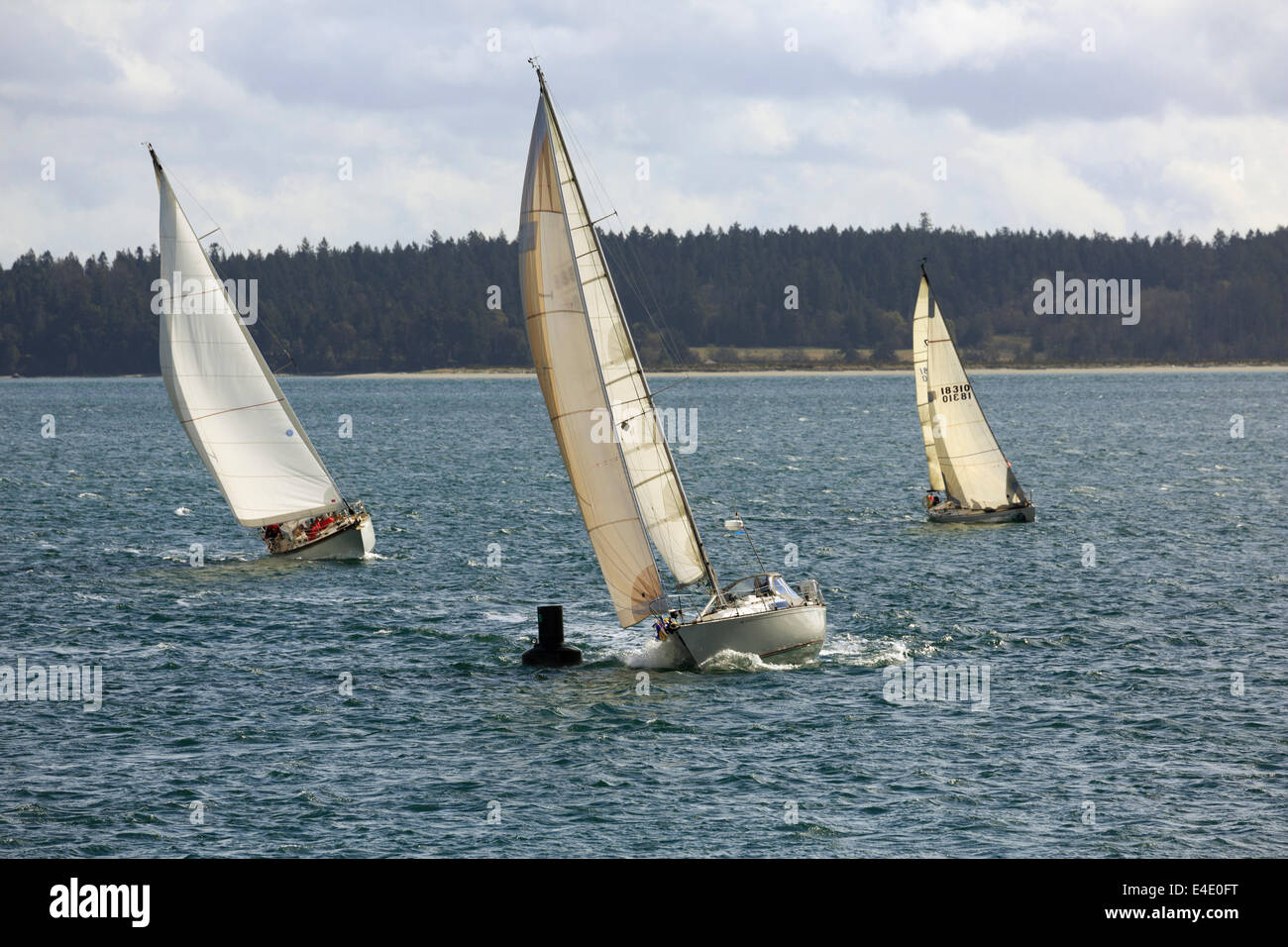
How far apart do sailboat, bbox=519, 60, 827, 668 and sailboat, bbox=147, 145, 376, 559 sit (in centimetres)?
2065

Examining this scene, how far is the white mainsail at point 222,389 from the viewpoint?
164 feet

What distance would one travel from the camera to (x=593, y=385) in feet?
104

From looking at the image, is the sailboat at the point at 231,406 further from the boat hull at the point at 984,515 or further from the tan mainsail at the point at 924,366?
the boat hull at the point at 984,515

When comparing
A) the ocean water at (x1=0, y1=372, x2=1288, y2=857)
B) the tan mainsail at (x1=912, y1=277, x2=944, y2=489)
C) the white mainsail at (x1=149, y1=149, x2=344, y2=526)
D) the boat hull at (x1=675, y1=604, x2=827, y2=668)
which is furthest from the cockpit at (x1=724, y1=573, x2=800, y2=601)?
the tan mainsail at (x1=912, y1=277, x2=944, y2=489)

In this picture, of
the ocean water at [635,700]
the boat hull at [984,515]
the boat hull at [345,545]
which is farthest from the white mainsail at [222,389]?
the boat hull at [984,515]

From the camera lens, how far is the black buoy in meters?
34.2

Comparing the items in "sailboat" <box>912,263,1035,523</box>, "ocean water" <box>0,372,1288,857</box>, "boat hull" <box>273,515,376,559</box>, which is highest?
"sailboat" <box>912,263,1035,523</box>

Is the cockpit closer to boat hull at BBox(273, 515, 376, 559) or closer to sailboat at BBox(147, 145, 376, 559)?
boat hull at BBox(273, 515, 376, 559)

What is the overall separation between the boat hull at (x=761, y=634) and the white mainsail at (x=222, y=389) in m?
22.5

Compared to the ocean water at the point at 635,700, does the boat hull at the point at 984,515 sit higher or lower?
higher

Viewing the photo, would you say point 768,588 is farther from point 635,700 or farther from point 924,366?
point 924,366

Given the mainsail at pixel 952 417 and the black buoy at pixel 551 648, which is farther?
the mainsail at pixel 952 417
